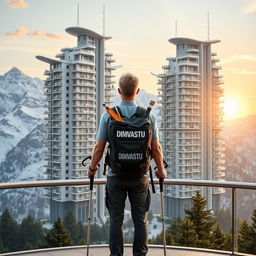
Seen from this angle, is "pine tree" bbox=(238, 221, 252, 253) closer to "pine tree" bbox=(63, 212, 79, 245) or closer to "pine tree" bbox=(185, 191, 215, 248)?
"pine tree" bbox=(185, 191, 215, 248)

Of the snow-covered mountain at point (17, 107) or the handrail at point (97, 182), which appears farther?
the snow-covered mountain at point (17, 107)

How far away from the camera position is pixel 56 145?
51.8 m

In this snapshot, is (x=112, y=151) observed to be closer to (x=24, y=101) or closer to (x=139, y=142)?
(x=139, y=142)

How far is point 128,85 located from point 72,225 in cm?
136

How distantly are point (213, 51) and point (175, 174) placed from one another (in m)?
18.2

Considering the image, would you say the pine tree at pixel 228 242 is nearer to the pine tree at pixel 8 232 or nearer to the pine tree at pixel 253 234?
the pine tree at pixel 253 234

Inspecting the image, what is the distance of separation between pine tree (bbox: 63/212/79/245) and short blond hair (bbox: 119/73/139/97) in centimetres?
129

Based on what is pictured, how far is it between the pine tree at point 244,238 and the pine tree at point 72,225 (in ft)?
3.51

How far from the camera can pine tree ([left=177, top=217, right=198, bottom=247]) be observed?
9.55ft

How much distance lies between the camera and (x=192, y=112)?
2213 inches

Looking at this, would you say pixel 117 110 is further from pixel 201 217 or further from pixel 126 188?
pixel 201 217

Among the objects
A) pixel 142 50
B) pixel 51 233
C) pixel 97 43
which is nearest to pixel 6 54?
pixel 97 43

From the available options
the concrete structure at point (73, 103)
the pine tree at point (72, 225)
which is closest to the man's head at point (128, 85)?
the pine tree at point (72, 225)

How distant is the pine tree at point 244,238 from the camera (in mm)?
2699
